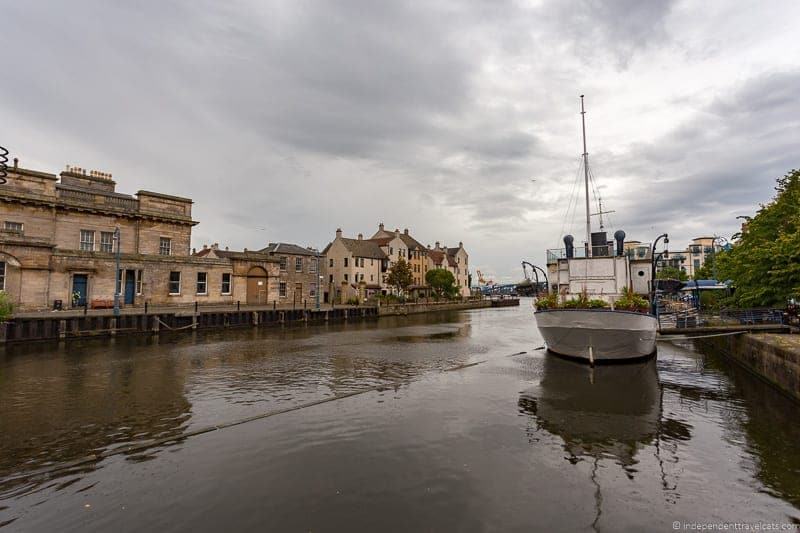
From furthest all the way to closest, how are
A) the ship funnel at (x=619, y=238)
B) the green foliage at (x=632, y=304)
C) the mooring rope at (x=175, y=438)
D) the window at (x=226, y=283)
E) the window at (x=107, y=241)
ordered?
the window at (x=226, y=283), the window at (x=107, y=241), the ship funnel at (x=619, y=238), the green foliage at (x=632, y=304), the mooring rope at (x=175, y=438)

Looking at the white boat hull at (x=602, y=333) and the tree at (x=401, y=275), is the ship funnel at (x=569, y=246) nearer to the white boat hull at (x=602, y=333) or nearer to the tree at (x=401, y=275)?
the white boat hull at (x=602, y=333)

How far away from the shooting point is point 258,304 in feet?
149

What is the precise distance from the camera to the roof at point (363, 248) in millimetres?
70956

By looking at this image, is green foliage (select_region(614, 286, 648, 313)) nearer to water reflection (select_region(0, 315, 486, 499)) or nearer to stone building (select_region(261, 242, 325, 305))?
water reflection (select_region(0, 315, 486, 499))

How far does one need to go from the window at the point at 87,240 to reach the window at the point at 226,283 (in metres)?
11.3

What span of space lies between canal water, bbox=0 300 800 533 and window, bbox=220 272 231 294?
2492cm

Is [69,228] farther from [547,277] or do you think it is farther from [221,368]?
[547,277]

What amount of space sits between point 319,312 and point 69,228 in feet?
78.8

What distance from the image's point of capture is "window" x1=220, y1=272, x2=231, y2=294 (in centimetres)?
4162

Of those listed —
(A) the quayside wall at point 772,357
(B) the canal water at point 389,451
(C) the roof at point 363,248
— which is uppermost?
(C) the roof at point 363,248

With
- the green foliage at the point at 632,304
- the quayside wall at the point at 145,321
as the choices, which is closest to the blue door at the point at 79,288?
the quayside wall at the point at 145,321

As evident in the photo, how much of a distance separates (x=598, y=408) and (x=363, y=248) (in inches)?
2491

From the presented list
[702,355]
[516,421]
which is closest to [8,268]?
[516,421]

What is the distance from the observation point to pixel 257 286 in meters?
46.2
